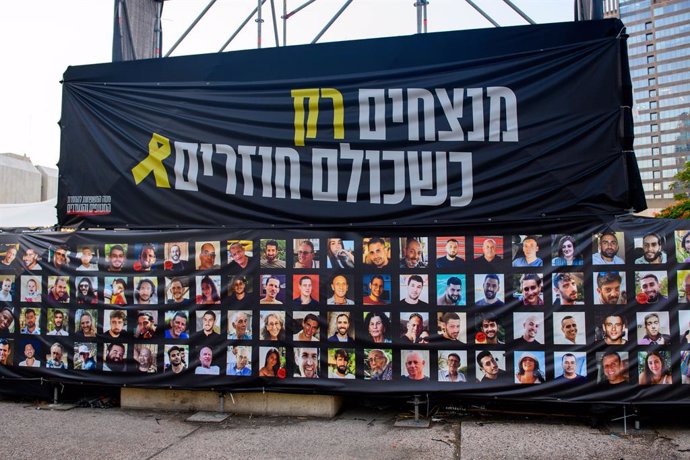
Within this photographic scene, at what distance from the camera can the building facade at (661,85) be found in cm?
12256

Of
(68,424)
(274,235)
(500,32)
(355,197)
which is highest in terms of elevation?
(500,32)

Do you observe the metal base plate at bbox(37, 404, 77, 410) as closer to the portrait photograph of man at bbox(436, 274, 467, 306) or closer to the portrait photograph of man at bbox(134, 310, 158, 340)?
the portrait photograph of man at bbox(134, 310, 158, 340)

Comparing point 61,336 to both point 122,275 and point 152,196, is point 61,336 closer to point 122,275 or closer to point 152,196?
point 122,275

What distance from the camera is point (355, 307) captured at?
5672 mm

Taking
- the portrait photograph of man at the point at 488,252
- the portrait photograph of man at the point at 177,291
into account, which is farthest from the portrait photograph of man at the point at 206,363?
the portrait photograph of man at the point at 488,252

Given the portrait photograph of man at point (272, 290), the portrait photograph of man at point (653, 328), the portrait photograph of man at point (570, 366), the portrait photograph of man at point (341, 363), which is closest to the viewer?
the portrait photograph of man at point (653, 328)

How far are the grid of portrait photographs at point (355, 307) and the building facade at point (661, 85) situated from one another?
132531mm

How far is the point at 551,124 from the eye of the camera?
5.56 m

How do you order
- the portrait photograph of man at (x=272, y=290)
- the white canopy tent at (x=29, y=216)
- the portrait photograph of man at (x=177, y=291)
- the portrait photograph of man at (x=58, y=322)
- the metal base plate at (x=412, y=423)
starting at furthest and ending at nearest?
the white canopy tent at (x=29, y=216), the portrait photograph of man at (x=58, y=322), the portrait photograph of man at (x=177, y=291), the portrait photograph of man at (x=272, y=290), the metal base plate at (x=412, y=423)

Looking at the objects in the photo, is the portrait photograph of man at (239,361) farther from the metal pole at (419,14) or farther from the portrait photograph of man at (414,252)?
the metal pole at (419,14)

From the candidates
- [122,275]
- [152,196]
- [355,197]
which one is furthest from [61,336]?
[355,197]

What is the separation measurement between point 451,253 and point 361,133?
1686 mm

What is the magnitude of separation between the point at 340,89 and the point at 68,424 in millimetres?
4745

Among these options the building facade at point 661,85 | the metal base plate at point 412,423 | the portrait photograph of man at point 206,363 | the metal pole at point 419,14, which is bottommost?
the metal base plate at point 412,423
